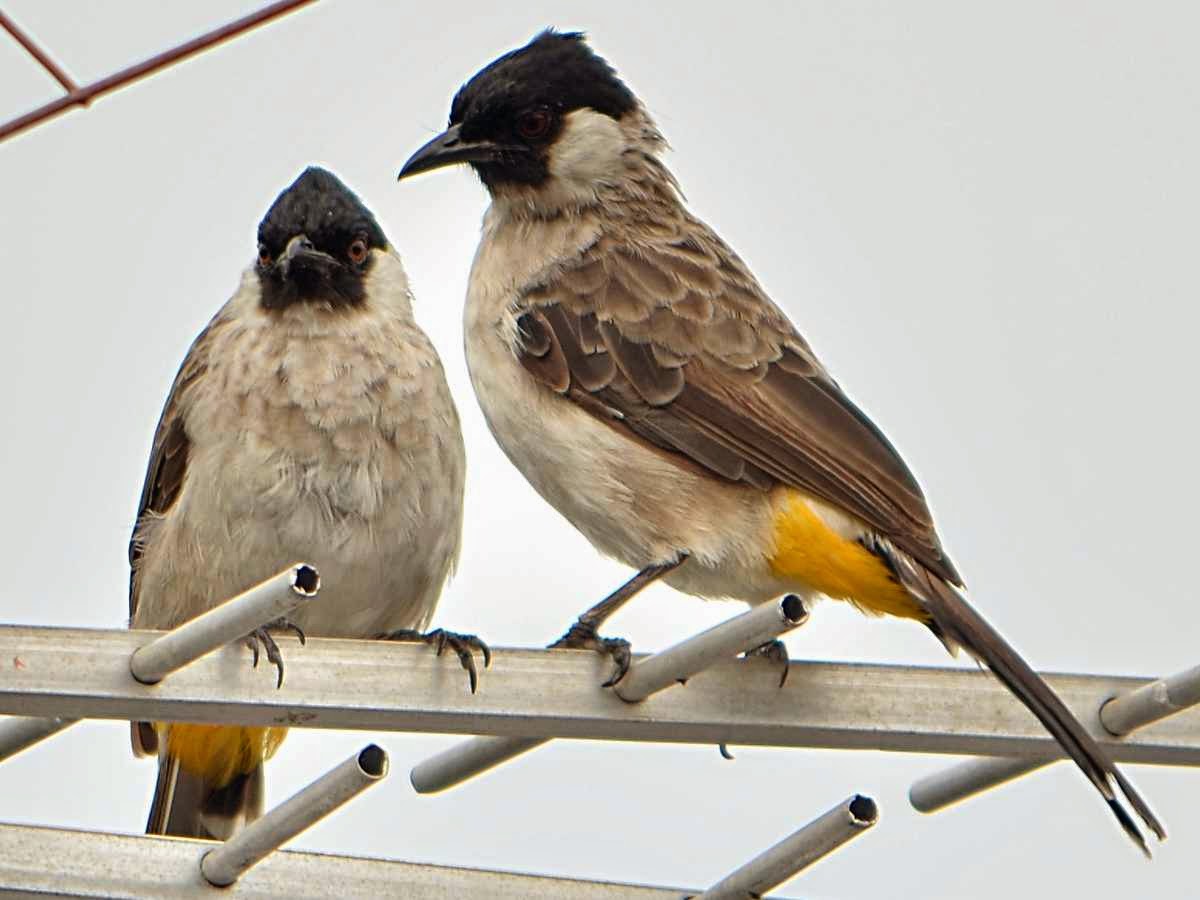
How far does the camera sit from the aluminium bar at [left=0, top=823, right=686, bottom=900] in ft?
7.82

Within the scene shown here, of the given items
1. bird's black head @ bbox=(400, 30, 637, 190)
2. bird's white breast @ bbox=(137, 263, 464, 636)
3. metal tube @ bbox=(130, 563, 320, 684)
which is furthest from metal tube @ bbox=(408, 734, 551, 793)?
bird's black head @ bbox=(400, 30, 637, 190)

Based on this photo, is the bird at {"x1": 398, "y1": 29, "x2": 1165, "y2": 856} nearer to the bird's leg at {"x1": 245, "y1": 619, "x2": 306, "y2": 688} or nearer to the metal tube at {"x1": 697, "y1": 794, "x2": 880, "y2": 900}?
the metal tube at {"x1": 697, "y1": 794, "x2": 880, "y2": 900}

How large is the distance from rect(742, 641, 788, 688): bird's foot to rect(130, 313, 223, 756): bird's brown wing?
1.71 m

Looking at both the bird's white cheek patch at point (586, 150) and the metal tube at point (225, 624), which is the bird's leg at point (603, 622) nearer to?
the metal tube at point (225, 624)

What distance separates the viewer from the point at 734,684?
243 centimetres

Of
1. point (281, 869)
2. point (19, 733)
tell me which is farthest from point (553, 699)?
point (19, 733)

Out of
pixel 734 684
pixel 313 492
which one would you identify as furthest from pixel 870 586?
pixel 313 492

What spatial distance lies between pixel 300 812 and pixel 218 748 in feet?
6.21

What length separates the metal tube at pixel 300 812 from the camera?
2119 millimetres

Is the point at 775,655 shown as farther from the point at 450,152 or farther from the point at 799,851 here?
the point at 450,152

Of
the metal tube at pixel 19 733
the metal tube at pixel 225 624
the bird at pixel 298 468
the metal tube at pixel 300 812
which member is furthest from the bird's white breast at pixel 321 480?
the metal tube at pixel 225 624

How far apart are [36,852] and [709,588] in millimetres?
1331

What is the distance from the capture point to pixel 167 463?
4043 millimetres

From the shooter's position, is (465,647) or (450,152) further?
(450,152)
